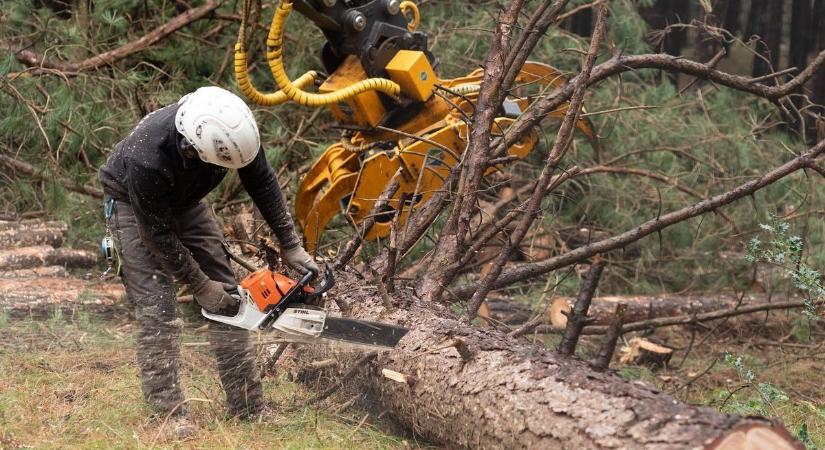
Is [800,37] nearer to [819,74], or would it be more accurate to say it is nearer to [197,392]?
[819,74]

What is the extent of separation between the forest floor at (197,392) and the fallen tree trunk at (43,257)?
2.80ft

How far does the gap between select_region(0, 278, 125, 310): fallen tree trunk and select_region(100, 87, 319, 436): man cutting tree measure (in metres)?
1.57

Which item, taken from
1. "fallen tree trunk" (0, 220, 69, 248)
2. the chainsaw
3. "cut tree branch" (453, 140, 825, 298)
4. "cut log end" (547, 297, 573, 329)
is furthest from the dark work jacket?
"fallen tree trunk" (0, 220, 69, 248)

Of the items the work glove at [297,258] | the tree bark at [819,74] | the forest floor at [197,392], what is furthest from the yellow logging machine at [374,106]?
the tree bark at [819,74]

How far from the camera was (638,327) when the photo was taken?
17.3 ft

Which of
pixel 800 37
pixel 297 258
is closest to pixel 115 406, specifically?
pixel 297 258

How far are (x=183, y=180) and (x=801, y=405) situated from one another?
126 inches

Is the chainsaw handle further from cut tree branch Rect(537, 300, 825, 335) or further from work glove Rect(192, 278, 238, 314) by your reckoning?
cut tree branch Rect(537, 300, 825, 335)

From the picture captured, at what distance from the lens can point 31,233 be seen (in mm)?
6348

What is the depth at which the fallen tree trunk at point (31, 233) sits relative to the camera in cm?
627

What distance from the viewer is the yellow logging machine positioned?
16.7 ft

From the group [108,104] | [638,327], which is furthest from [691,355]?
[108,104]

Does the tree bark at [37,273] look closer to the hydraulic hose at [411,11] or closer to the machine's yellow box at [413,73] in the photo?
the machine's yellow box at [413,73]

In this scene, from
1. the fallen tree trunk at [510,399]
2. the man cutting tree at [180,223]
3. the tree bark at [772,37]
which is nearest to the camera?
the fallen tree trunk at [510,399]
